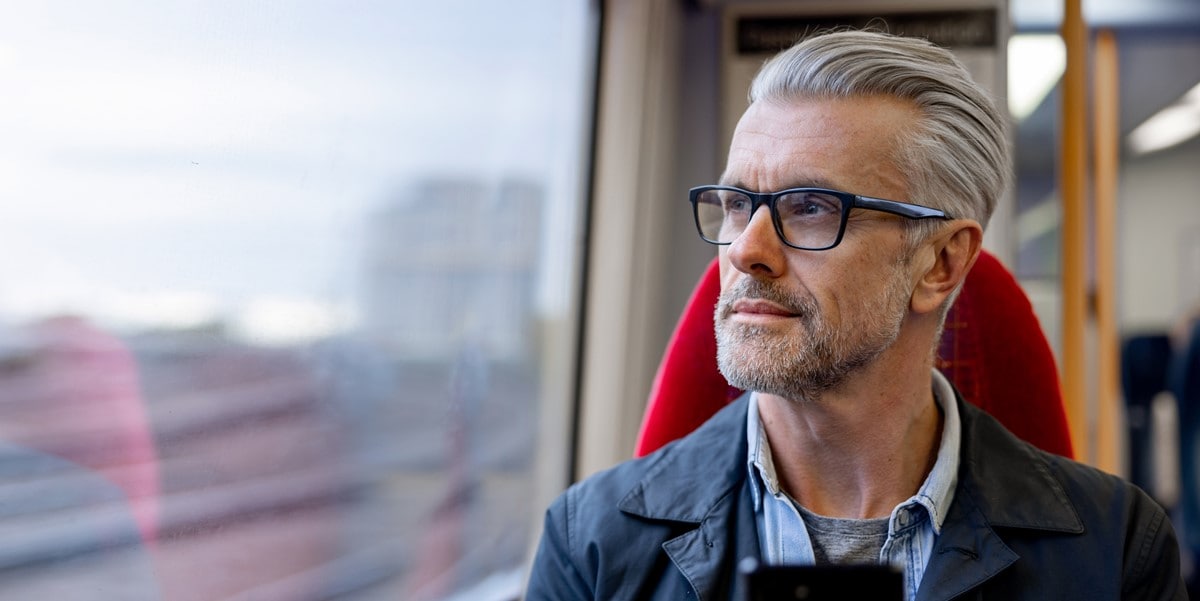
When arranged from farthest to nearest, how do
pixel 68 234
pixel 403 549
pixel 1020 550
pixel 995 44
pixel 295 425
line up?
pixel 995 44 < pixel 403 549 < pixel 295 425 < pixel 1020 550 < pixel 68 234

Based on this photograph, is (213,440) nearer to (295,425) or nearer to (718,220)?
(295,425)

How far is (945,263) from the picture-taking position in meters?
1.24

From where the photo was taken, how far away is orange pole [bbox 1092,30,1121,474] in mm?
3402

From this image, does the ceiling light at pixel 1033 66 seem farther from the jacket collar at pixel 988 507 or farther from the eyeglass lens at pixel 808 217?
the eyeglass lens at pixel 808 217

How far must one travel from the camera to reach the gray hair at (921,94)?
1.19 m

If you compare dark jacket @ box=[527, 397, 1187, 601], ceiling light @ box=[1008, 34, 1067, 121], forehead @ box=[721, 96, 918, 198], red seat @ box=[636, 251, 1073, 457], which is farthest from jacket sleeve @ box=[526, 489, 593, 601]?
ceiling light @ box=[1008, 34, 1067, 121]

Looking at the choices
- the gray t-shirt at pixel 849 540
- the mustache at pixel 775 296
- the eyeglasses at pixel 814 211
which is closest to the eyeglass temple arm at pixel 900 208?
the eyeglasses at pixel 814 211

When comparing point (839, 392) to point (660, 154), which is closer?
point (839, 392)

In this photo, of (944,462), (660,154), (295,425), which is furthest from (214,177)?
(660,154)

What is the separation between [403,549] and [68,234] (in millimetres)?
960

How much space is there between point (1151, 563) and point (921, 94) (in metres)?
0.59

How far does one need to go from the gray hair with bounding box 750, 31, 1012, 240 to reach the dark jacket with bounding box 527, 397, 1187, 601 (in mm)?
293

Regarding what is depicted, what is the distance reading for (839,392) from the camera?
1166 mm

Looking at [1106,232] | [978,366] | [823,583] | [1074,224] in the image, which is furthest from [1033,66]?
[823,583]
